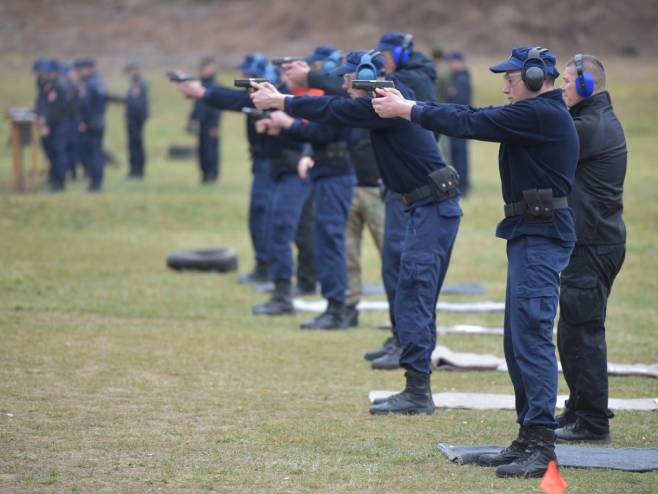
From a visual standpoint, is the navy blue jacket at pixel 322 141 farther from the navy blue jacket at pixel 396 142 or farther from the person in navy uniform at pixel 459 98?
the person in navy uniform at pixel 459 98

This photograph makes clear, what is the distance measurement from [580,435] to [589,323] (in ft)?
2.37

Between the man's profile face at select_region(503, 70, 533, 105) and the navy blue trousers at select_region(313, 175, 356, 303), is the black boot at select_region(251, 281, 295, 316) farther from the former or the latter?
the man's profile face at select_region(503, 70, 533, 105)

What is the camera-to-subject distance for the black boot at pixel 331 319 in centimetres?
1152

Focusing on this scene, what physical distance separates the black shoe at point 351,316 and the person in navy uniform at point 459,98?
417 inches

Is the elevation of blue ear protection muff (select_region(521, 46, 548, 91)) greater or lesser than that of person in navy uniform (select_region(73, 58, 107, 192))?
greater

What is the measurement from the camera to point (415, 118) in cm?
703

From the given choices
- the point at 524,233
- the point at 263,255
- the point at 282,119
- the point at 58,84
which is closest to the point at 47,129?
the point at 58,84

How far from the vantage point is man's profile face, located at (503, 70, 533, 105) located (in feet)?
22.1

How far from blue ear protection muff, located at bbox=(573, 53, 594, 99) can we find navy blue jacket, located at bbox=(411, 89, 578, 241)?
30.7 inches

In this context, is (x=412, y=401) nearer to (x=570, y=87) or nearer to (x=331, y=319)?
(x=570, y=87)

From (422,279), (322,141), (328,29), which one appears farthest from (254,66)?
(328,29)

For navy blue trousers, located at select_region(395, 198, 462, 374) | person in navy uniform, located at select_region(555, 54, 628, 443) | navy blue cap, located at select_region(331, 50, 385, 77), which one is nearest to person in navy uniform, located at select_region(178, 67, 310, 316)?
navy blue cap, located at select_region(331, 50, 385, 77)

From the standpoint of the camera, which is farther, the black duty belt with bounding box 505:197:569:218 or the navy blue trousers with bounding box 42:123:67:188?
the navy blue trousers with bounding box 42:123:67:188

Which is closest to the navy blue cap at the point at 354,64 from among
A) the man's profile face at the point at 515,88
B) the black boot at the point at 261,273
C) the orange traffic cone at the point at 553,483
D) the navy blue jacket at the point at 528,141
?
the navy blue jacket at the point at 528,141
